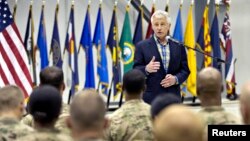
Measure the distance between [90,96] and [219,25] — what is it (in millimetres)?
5967

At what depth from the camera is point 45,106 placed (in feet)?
8.99

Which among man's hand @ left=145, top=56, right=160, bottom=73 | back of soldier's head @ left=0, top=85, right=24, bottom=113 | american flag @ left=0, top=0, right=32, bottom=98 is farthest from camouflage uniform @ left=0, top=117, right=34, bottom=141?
american flag @ left=0, top=0, right=32, bottom=98

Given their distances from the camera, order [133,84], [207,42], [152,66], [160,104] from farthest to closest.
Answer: [207,42], [152,66], [133,84], [160,104]

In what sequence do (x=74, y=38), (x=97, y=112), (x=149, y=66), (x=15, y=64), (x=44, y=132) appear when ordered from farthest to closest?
1. (x=74, y=38)
2. (x=15, y=64)
3. (x=149, y=66)
4. (x=44, y=132)
5. (x=97, y=112)

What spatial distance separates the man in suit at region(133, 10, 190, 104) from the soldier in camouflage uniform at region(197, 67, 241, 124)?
1522mm

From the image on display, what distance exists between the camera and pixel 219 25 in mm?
8250

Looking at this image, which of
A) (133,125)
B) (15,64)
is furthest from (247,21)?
(133,125)

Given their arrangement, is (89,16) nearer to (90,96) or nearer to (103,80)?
(103,80)

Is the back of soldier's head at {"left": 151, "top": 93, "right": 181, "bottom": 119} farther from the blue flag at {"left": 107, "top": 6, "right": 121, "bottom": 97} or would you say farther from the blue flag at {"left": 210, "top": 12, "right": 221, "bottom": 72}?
the blue flag at {"left": 210, "top": 12, "right": 221, "bottom": 72}

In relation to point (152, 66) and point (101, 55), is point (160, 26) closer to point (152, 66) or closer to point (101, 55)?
point (152, 66)

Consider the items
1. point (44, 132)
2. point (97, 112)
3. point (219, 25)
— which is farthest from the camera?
point (219, 25)

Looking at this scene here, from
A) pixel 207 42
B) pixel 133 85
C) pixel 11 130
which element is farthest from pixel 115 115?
pixel 207 42

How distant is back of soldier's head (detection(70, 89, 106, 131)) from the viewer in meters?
2.35

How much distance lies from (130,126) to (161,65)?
1.62 metres
